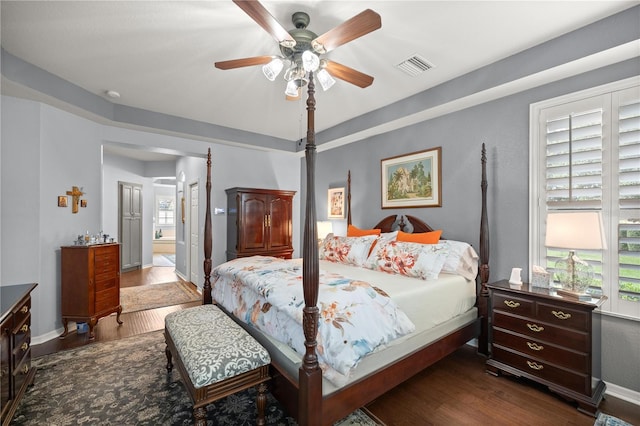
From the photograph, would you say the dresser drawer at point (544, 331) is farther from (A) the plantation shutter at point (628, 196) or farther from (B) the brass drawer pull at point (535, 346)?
(A) the plantation shutter at point (628, 196)

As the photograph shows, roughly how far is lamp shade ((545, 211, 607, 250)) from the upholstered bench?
91.9 inches

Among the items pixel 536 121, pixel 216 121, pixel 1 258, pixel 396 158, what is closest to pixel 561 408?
pixel 536 121

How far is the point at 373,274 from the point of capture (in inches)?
112

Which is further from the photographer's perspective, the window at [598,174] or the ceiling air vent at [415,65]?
the ceiling air vent at [415,65]

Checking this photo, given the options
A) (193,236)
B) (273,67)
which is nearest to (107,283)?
(193,236)

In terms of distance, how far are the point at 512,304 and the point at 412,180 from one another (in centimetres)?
184

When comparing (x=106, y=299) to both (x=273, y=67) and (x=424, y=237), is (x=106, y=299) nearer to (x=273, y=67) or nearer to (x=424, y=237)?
(x=273, y=67)

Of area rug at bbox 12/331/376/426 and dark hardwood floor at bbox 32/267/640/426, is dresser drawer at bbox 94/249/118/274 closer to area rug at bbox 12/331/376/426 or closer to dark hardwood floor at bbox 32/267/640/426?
area rug at bbox 12/331/376/426

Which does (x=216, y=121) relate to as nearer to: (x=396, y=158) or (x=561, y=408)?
(x=396, y=158)

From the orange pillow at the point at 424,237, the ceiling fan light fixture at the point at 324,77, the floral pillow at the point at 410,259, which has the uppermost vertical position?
the ceiling fan light fixture at the point at 324,77

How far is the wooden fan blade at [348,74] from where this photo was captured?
2236 millimetres

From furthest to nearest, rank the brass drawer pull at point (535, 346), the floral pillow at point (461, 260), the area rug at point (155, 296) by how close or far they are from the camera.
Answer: the area rug at point (155, 296) < the floral pillow at point (461, 260) < the brass drawer pull at point (535, 346)

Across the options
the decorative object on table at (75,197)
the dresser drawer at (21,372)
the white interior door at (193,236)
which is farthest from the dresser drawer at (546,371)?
the decorative object on table at (75,197)

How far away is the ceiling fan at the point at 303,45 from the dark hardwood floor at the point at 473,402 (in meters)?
2.52
